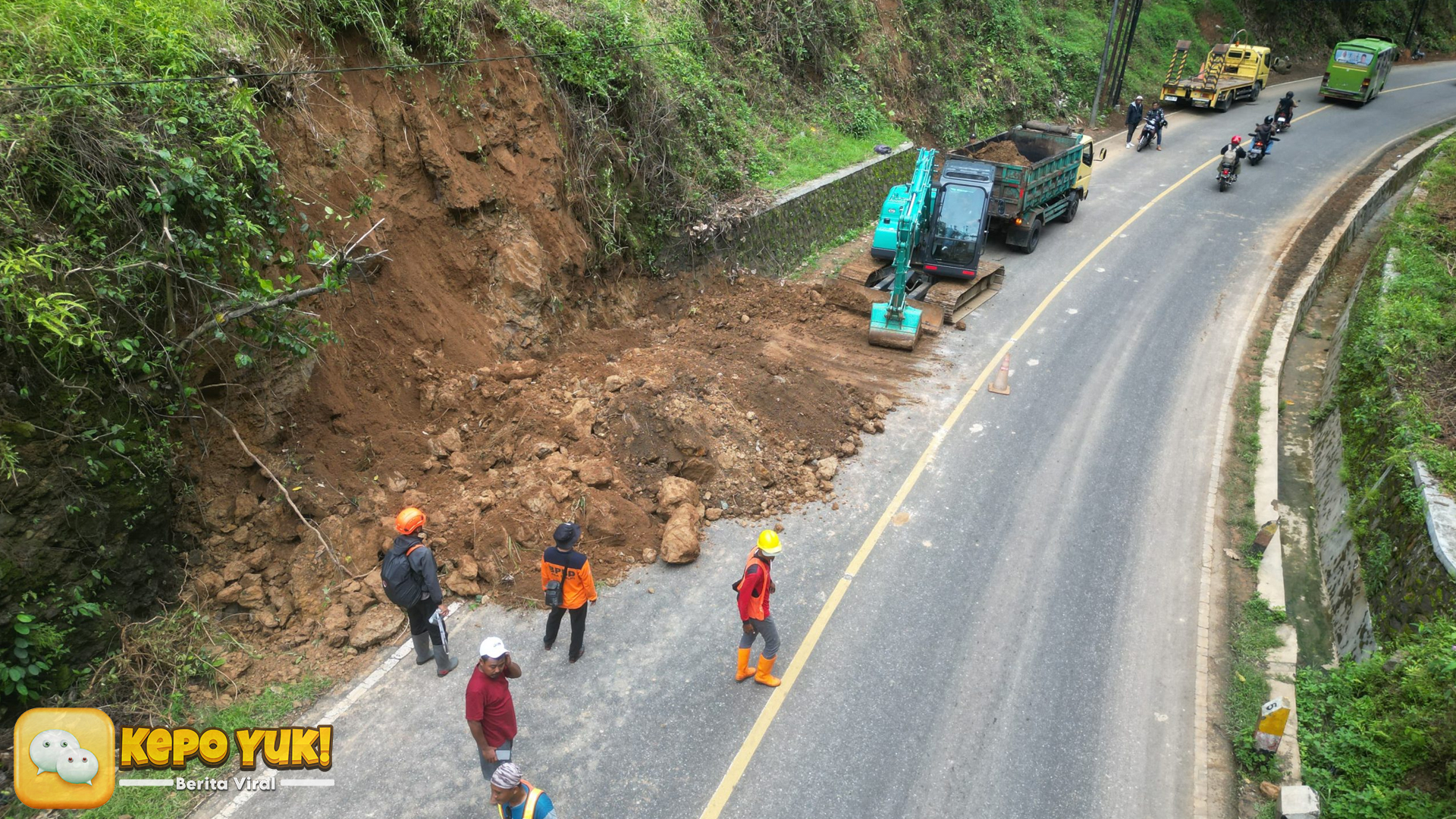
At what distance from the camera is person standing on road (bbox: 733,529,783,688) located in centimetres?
673

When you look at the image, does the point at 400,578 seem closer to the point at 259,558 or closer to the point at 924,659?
the point at 259,558

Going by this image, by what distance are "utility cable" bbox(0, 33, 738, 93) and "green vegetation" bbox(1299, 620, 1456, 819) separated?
11.8 metres

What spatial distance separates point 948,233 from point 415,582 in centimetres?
1147

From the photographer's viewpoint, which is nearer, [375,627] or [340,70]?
[375,627]

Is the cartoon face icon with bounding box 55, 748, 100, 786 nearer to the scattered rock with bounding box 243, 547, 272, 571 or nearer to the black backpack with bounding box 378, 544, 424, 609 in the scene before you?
the scattered rock with bounding box 243, 547, 272, 571

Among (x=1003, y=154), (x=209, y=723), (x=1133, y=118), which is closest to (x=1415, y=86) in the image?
(x=1133, y=118)

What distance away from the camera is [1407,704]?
6336 millimetres

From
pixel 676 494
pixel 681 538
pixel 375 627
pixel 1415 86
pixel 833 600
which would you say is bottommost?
pixel 375 627

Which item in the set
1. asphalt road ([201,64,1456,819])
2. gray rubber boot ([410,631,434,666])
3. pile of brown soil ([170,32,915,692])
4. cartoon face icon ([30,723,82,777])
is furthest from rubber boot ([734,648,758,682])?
cartoon face icon ([30,723,82,777])

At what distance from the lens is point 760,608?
6.78 metres

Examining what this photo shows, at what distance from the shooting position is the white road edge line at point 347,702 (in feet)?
19.2

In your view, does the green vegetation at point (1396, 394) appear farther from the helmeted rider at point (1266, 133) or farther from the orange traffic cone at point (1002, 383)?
the helmeted rider at point (1266, 133)

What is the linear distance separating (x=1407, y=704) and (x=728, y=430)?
7.05 m

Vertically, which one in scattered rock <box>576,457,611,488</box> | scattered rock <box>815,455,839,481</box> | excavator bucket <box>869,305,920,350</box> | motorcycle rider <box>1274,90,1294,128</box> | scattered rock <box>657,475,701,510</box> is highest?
motorcycle rider <box>1274,90,1294,128</box>
